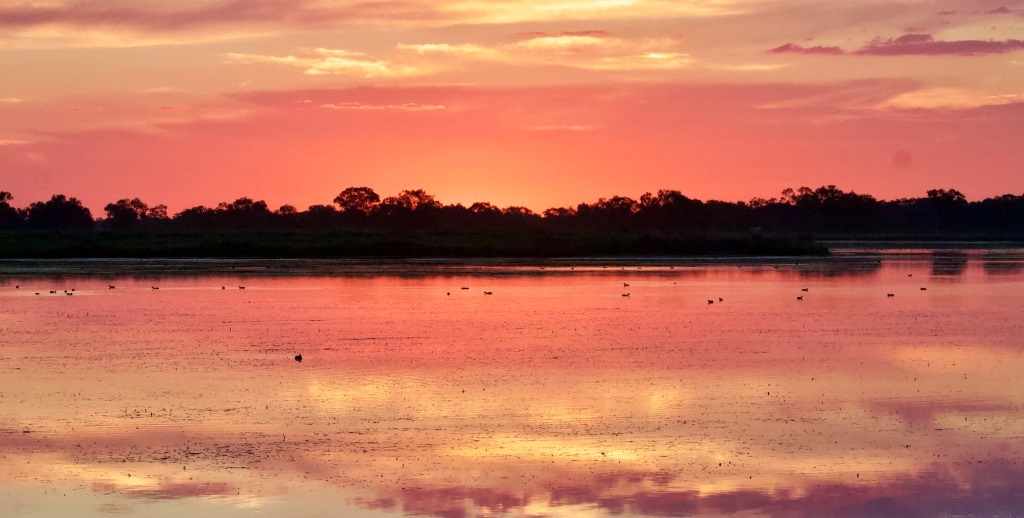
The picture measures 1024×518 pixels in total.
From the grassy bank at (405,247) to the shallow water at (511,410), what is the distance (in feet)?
169

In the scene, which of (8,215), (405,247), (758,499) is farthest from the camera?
(8,215)

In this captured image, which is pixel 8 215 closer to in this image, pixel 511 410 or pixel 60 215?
pixel 60 215

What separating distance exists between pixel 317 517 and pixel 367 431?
4461 mm

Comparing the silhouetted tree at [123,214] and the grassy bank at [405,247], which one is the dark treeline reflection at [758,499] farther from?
the silhouetted tree at [123,214]

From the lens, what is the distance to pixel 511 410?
19.2 m

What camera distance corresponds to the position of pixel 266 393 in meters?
21.0

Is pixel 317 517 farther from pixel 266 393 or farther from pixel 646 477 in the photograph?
pixel 266 393

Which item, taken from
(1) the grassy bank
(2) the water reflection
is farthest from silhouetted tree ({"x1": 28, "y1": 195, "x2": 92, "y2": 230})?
(2) the water reflection

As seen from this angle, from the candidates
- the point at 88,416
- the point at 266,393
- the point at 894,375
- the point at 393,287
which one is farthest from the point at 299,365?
the point at 393,287

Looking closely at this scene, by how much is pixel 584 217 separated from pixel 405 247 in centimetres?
10201

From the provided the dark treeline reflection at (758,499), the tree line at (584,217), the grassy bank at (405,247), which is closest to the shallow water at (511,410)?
the dark treeline reflection at (758,499)

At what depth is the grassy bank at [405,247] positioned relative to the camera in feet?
297

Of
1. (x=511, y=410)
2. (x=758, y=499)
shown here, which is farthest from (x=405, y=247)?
(x=758, y=499)

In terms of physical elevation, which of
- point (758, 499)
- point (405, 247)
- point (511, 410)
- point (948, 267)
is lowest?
point (758, 499)
